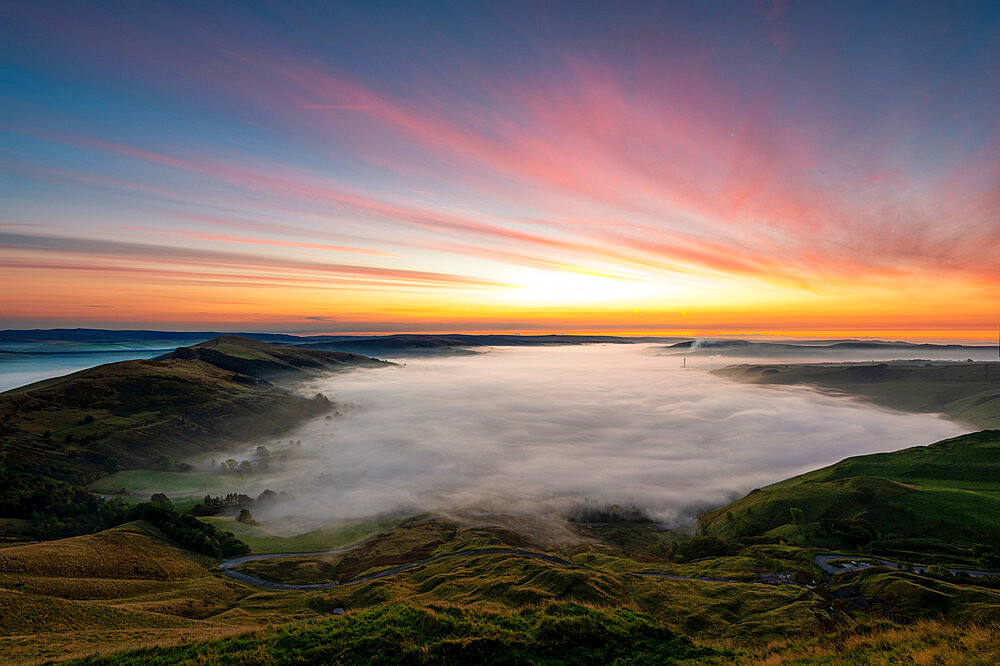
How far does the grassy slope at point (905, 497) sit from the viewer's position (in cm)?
10394

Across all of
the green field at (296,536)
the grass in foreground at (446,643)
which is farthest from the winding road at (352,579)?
the grass in foreground at (446,643)

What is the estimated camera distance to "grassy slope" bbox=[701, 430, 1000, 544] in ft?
341

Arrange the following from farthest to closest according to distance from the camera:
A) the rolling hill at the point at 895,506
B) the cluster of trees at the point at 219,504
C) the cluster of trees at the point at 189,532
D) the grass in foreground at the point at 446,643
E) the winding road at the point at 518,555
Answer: the cluster of trees at the point at 219,504
the cluster of trees at the point at 189,532
the rolling hill at the point at 895,506
the winding road at the point at 518,555
the grass in foreground at the point at 446,643

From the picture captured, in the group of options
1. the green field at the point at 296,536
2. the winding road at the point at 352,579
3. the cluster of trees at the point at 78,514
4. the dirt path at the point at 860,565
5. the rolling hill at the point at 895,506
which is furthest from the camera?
the green field at the point at 296,536

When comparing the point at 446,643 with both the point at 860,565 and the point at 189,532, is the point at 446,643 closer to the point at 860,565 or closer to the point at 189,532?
the point at 860,565

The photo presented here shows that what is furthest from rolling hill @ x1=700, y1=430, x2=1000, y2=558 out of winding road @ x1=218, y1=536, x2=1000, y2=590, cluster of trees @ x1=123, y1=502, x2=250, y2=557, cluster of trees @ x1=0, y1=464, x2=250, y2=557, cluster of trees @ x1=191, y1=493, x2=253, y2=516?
cluster of trees @ x1=191, y1=493, x2=253, y2=516

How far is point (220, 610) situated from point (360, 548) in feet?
250

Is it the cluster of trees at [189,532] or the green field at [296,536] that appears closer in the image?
the cluster of trees at [189,532]

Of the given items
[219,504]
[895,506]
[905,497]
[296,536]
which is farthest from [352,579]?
[905,497]

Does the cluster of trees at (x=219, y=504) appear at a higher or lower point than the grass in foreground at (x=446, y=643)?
lower

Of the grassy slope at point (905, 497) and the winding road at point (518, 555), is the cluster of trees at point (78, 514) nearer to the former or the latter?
the winding road at point (518, 555)

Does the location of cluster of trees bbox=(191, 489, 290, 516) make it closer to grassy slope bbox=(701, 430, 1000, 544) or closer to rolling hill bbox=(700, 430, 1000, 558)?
grassy slope bbox=(701, 430, 1000, 544)

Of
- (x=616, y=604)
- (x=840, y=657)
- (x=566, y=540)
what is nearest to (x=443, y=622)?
(x=840, y=657)

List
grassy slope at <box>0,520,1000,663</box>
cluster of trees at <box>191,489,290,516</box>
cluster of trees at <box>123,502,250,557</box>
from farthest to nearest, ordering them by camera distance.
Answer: cluster of trees at <box>191,489,290,516</box>, cluster of trees at <box>123,502,250,557</box>, grassy slope at <box>0,520,1000,663</box>
